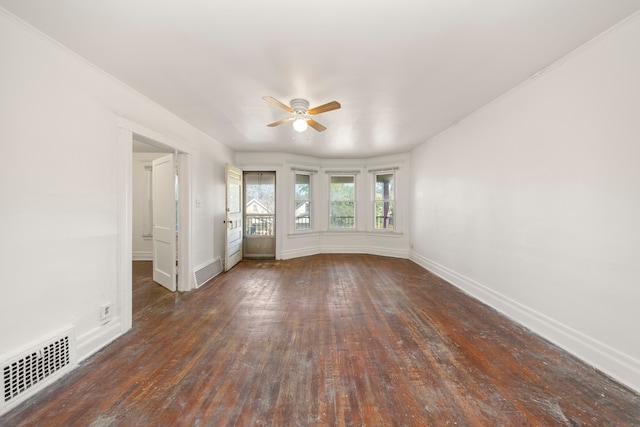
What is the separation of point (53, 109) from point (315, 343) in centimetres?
281

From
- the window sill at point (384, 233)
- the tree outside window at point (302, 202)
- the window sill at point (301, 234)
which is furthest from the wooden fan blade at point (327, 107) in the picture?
the window sill at point (384, 233)

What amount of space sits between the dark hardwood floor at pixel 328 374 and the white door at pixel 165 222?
26.6 inches

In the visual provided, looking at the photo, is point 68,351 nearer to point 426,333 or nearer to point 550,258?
point 426,333

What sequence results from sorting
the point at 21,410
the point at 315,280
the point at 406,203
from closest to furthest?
the point at 21,410 < the point at 315,280 < the point at 406,203

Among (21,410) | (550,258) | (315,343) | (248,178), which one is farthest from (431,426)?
(248,178)

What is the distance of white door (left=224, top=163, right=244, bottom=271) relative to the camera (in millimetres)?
4605

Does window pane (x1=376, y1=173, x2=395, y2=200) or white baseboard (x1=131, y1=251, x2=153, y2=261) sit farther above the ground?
window pane (x1=376, y1=173, x2=395, y2=200)

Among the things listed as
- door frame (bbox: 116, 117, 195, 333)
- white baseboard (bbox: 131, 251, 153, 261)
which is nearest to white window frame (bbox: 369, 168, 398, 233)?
door frame (bbox: 116, 117, 195, 333)

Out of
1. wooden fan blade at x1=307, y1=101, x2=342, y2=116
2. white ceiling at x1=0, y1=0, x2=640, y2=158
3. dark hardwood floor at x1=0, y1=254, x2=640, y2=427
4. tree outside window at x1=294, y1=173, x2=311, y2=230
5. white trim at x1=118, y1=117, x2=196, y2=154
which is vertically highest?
white ceiling at x1=0, y1=0, x2=640, y2=158

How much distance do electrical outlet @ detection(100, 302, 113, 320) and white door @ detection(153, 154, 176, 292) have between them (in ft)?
4.27

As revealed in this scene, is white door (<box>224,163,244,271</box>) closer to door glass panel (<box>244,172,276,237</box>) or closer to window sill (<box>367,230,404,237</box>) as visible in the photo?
door glass panel (<box>244,172,276,237</box>)

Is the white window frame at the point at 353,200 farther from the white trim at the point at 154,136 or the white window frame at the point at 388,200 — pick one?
the white trim at the point at 154,136

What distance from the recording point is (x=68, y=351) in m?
1.85

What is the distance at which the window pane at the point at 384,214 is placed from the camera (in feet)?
19.5
